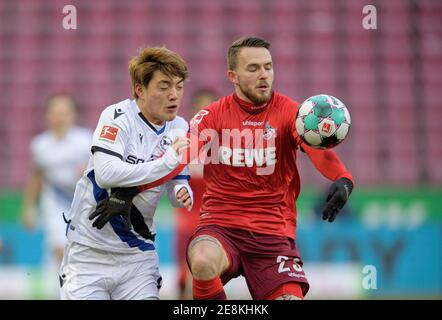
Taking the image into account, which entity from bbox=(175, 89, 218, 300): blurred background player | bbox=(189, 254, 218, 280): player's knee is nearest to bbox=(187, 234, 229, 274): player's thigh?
bbox=(189, 254, 218, 280): player's knee

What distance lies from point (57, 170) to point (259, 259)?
450 centimetres

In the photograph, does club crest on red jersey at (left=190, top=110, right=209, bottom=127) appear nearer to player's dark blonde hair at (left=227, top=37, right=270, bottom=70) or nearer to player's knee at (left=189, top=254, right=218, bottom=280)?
player's dark blonde hair at (left=227, top=37, right=270, bottom=70)

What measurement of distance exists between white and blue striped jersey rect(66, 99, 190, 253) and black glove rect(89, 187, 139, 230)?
6cm

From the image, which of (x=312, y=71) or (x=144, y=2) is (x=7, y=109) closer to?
(x=144, y=2)

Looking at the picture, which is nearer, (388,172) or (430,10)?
(388,172)

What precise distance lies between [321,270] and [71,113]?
360 centimetres

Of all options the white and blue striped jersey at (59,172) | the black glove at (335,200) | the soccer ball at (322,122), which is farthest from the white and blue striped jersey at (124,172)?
the white and blue striped jersey at (59,172)

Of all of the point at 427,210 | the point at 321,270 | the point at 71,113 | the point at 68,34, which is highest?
the point at 68,34

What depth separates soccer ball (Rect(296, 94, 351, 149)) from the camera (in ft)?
18.6

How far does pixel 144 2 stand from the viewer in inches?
583

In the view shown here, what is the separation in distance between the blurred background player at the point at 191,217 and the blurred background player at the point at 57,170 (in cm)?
132

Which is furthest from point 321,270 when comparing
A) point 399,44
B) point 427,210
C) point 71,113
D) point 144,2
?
point 144,2

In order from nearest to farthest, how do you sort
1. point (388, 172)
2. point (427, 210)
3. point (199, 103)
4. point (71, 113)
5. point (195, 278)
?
point (195, 278), point (199, 103), point (71, 113), point (427, 210), point (388, 172)

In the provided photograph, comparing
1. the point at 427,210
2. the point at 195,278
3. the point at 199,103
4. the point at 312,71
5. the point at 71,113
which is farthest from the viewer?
the point at 312,71
